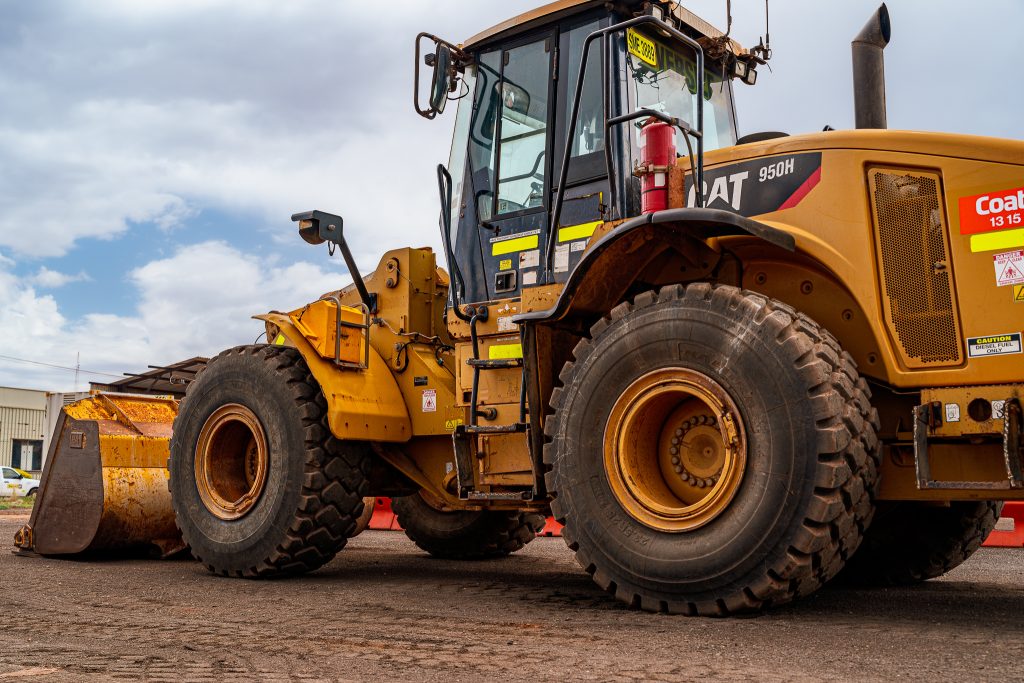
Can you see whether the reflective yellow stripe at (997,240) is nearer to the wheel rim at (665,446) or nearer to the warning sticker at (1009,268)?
the warning sticker at (1009,268)

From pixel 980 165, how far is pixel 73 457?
664cm

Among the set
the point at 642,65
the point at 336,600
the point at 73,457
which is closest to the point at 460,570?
the point at 336,600

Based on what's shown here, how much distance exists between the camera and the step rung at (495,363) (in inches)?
235

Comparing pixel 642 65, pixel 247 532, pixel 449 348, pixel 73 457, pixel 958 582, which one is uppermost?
pixel 642 65

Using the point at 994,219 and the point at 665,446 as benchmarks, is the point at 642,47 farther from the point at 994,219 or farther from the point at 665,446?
the point at 665,446

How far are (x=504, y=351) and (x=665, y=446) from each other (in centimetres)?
150

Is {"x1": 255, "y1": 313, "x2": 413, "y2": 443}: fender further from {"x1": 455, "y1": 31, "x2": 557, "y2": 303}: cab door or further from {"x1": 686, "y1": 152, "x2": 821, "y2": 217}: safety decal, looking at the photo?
{"x1": 686, "y1": 152, "x2": 821, "y2": 217}: safety decal

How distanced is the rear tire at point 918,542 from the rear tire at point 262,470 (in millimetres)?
3190

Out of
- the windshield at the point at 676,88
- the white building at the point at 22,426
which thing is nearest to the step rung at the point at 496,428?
the windshield at the point at 676,88

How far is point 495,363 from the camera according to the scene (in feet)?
19.8

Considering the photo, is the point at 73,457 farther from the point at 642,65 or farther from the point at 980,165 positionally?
the point at 980,165

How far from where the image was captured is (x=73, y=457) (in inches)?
314

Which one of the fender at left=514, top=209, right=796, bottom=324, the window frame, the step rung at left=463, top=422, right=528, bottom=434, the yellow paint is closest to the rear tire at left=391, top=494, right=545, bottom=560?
the step rung at left=463, top=422, right=528, bottom=434

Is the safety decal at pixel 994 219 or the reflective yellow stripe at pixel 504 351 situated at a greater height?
the safety decal at pixel 994 219
